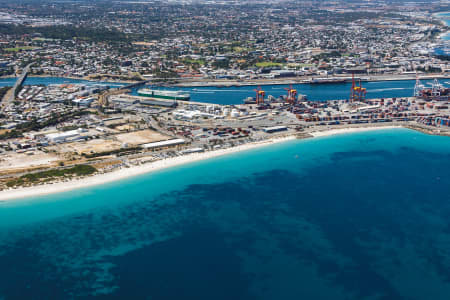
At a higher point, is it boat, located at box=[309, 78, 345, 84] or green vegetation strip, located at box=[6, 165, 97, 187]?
boat, located at box=[309, 78, 345, 84]

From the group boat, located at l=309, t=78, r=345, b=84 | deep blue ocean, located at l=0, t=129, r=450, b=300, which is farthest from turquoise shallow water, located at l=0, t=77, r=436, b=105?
deep blue ocean, located at l=0, t=129, r=450, b=300

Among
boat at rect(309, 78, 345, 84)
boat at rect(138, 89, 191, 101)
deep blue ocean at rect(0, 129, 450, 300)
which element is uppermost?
boat at rect(138, 89, 191, 101)

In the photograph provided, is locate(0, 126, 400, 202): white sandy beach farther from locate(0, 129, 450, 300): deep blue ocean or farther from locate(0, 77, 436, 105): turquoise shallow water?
locate(0, 77, 436, 105): turquoise shallow water

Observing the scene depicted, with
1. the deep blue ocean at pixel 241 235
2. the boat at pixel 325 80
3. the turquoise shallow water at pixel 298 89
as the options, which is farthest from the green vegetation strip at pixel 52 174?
the boat at pixel 325 80

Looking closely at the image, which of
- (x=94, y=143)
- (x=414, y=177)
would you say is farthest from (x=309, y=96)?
(x=94, y=143)

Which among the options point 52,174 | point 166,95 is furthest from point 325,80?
point 52,174

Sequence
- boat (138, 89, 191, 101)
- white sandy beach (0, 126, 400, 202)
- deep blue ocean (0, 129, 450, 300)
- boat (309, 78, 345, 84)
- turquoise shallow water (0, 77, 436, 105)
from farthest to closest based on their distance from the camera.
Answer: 1. boat (309, 78, 345, 84)
2. turquoise shallow water (0, 77, 436, 105)
3. boat (138, 89, 191, 101)
4. white sandy beach (0, 126, 400, 202)
5. deep blue ocean (0, 129, 450, 300)
